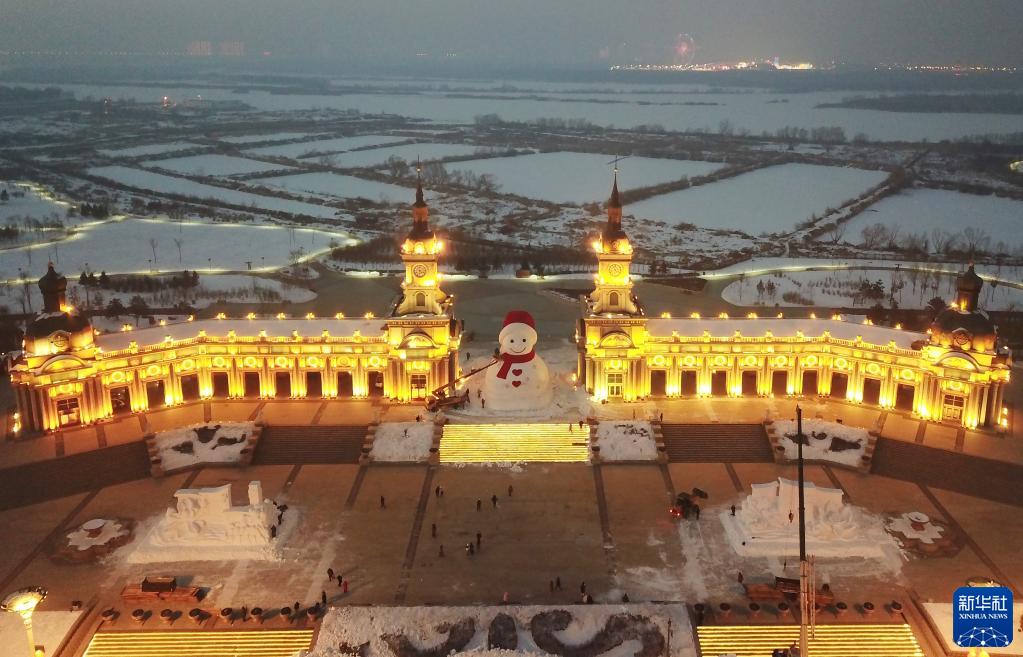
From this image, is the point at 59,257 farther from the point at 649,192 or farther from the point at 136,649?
the point at 649,192

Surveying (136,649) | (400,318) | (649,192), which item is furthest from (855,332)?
(649,192)

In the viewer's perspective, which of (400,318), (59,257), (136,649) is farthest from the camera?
(59,257)

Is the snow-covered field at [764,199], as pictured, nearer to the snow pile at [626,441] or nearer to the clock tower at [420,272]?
the clock tower at [420,272]

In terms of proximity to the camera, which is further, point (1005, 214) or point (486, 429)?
point (1005, 214)

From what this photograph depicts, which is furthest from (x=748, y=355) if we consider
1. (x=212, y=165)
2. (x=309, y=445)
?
(x=212, y=165)

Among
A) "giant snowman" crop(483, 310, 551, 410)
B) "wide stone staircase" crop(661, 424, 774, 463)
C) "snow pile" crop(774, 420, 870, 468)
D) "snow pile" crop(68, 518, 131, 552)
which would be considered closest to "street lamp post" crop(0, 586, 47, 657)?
"snow pile" crop(68, 518, 131, 552)

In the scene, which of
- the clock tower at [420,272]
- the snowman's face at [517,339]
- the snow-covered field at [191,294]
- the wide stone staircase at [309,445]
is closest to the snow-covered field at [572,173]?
the snow-covered field at [191,294]

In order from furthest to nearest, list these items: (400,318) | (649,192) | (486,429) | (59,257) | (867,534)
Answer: (649,192)
(59,257)
(400,318)
(486,429)
(867,534)
